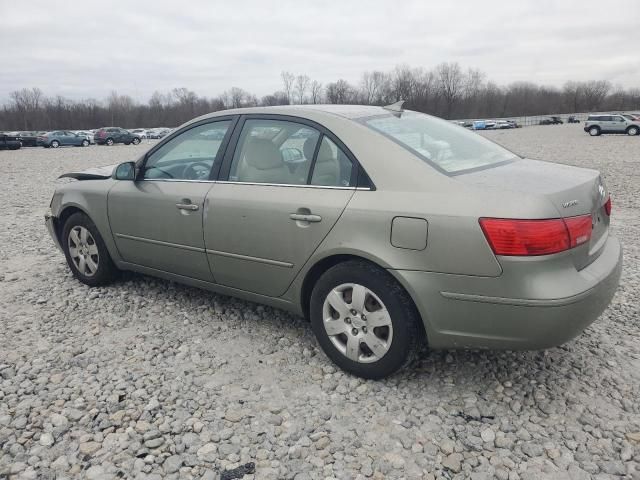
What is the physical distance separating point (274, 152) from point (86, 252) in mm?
2307

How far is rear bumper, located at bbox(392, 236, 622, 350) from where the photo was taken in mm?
2398

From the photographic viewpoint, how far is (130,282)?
4.77m

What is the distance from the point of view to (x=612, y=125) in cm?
3544

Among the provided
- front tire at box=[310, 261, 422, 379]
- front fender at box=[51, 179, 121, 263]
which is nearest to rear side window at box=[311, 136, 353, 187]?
front tire at box=[310, 261, 422, 379]

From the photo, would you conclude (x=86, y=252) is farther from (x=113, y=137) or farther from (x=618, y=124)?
(x=113, y=137)

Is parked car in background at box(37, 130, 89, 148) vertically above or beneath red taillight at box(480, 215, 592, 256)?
above

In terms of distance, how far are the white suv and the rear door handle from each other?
38830mm

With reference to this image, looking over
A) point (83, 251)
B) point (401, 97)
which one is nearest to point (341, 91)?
point (401, 97)

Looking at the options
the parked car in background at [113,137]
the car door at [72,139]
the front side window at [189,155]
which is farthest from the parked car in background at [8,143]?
the front side window at [189,155]

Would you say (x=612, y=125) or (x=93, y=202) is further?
(x=612, y=125)

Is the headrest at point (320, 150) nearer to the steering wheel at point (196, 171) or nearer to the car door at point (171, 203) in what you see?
the car door at point (171, 203)

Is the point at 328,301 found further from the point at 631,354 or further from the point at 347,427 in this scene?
the point at 631,354

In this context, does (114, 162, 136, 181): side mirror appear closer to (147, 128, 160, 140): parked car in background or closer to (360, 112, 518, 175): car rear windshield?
(360, 112, 518, 175): car rear windshield

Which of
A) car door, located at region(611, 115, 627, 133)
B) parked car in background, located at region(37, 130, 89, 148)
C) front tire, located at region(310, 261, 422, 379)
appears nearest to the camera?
front tire, located at region(310, 261, 422, 379)
